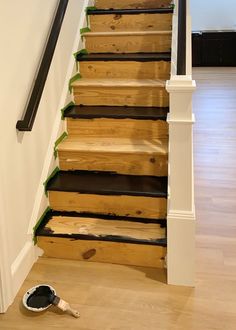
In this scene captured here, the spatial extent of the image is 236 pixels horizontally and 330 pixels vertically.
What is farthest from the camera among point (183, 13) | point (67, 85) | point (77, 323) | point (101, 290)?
point (67, 85)

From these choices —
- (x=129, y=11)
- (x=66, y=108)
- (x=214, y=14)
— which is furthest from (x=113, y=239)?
(x=214, y=14)

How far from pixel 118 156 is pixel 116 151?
0.04m

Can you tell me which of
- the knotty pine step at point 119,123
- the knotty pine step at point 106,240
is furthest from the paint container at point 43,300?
the knotty pine step at point 119,123

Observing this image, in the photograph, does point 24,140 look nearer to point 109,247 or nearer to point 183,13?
point 109,247

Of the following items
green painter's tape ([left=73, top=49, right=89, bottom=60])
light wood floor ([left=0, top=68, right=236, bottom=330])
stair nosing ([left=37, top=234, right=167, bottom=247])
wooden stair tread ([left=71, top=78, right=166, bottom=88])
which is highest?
green painter's tape ([left=73, top=49, right=89, bottom=60])

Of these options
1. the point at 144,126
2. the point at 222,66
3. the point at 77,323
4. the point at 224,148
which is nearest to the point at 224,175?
the point at 224,148

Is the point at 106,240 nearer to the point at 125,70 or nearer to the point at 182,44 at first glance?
the point at 182,44

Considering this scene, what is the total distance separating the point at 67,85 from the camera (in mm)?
3186

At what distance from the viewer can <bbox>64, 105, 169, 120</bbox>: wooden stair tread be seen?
2936 mm

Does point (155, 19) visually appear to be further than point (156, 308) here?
Yes

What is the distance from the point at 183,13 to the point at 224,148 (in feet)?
6.17

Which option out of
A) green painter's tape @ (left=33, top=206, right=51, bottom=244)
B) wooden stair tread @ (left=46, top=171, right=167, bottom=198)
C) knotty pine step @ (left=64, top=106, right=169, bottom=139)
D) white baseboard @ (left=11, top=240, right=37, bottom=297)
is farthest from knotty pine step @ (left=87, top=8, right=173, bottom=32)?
white baseboard @ (left=11, top=240, right=37, bottom=297)

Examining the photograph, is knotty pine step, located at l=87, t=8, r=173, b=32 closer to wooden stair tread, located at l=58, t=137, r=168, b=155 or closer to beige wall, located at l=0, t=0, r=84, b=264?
beige wall, located at l=0, t=0, r=84, b=264

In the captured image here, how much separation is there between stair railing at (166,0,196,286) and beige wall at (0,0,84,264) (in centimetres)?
83
